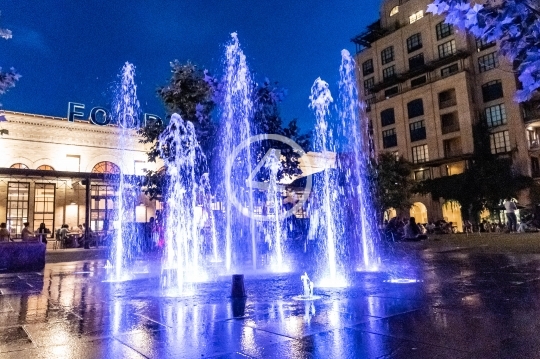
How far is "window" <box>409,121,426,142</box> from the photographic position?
4409 cm

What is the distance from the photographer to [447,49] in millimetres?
43375

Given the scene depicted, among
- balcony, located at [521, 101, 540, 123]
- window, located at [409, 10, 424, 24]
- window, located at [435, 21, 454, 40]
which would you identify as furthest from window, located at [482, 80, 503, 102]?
window, located at [409, 10, 424, 24]

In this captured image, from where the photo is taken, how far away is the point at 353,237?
15.6m

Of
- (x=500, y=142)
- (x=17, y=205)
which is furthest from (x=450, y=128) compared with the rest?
(x=17, y=205)

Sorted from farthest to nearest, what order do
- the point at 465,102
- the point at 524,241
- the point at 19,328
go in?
the point at 465,102 → the point at 524,241 → the point at 19,328

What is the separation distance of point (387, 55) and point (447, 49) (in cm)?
772

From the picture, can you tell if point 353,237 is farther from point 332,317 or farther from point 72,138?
point 72,138

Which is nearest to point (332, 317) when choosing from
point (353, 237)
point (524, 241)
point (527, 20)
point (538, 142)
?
point (527, 20)

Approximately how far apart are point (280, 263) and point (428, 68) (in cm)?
3852

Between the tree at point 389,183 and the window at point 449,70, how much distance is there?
1426 centimetres

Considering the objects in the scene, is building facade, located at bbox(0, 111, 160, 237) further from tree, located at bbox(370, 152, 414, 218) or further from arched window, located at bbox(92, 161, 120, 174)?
tree, located at bbox(370, 152, 414, 218)

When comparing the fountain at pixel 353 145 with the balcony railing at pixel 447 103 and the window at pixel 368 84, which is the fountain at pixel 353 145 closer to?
the balcony railing at pixel 447 103

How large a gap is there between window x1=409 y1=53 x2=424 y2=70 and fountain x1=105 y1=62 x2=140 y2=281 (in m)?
31.2

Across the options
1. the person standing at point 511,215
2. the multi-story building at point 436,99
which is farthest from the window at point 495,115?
the person standing at point 511,215
